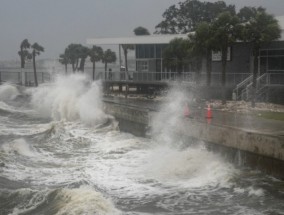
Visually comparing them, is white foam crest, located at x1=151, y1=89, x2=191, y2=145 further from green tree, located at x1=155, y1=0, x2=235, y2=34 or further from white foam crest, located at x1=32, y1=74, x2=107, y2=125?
green tree, located at x1=155, y1=0, x2=235, y2=34

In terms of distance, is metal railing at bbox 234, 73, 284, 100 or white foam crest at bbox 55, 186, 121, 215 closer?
white foam crest at bbox 55, 186, 121, 215

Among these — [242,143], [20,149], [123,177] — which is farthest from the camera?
[20,149]

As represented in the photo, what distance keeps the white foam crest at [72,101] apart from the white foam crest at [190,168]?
10.9 m

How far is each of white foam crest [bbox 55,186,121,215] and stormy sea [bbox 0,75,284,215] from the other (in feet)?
0.07

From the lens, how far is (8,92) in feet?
165

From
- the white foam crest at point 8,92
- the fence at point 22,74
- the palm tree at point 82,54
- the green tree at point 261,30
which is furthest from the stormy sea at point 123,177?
the fence at point 22,74

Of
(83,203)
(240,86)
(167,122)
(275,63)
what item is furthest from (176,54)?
(83,203)

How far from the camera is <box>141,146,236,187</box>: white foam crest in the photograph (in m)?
13.4

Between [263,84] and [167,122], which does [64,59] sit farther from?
[167,122]

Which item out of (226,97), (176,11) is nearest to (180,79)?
(226,97)

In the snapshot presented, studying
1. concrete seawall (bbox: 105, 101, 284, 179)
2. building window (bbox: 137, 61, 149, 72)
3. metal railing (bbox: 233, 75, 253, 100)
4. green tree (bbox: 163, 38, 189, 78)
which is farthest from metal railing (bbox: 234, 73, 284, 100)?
building window (bbox: 137, 61, 149, 72)

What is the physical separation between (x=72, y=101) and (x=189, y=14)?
3839 centimetres

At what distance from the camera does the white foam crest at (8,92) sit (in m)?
49.3

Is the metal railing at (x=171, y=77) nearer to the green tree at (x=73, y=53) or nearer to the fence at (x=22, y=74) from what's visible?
the green tree at (x=73, y=53)
